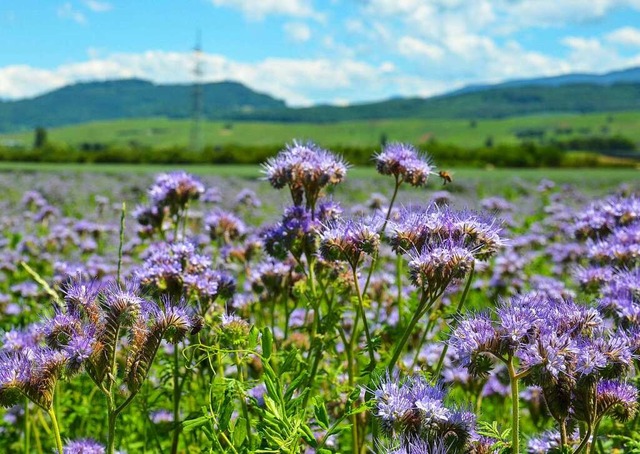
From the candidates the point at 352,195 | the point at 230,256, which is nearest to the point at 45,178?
the point at 352,195

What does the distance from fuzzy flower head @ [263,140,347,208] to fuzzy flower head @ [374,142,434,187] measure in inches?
8.6

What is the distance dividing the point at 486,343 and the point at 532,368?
163 millimetres

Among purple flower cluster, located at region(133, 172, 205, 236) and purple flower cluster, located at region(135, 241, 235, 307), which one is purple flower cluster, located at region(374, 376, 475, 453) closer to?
purple flower cluster, located at region(135, 241, 235, 307)

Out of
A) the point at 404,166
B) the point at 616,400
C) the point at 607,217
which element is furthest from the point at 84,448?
the point at 607,217

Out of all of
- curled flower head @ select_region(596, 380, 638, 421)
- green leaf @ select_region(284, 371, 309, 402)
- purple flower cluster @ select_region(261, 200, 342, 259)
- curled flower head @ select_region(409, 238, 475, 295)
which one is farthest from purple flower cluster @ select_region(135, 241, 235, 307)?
curled flower head @ select_region(596, 380, 638, 421)

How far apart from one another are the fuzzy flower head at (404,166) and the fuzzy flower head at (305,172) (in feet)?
0.72

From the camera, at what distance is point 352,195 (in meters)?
24.1

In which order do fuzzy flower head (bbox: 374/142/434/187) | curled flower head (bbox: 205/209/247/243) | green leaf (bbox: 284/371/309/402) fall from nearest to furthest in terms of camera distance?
green leaf (bbox: 284/371/309/402)
fuzzy flower head (bbox: 374/142/434/187)
curled flower head (bbox: 205/209/247/243)

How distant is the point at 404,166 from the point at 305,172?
1.75 ft

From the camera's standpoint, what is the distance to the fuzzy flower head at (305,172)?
3.64 meters

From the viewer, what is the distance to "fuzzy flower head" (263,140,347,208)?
3.64 meters

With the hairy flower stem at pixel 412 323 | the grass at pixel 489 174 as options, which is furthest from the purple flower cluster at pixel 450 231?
the grass at pixel 489 174

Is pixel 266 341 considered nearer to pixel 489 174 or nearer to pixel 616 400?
pixel 616 400

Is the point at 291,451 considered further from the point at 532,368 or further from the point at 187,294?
the point at 187,294
